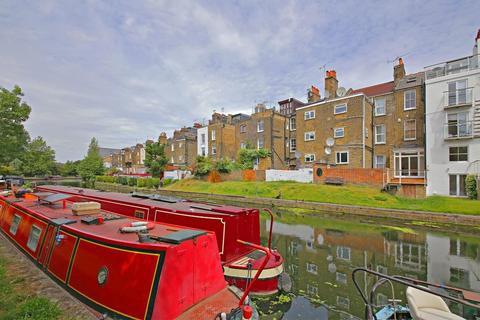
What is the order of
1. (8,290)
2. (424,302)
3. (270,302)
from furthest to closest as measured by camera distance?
(270,302), (8,290), (424,302)

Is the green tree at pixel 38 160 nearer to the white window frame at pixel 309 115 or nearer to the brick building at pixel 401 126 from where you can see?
the white window frame at pixel 309 115

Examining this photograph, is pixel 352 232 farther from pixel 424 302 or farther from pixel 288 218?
pixel 424 302

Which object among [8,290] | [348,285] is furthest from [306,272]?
[8,290]

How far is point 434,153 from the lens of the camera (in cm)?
1711

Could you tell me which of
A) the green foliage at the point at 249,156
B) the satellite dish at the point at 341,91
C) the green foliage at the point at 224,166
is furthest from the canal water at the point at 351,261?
the green foliage at the point at 249,156

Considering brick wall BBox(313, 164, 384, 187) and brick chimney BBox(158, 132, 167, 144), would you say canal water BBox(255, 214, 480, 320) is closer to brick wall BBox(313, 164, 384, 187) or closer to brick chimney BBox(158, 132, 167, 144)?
brick wall BBox(313, 164, 384, 187)

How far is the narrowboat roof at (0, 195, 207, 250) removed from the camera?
3511 mm

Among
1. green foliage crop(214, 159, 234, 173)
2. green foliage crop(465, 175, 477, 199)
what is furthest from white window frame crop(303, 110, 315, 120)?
green foliage crop(465, 175, 477, 199)

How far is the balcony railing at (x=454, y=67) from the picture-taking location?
1665cm

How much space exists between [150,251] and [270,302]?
11.5 feet

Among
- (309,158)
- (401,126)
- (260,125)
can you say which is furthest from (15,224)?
(260,125)

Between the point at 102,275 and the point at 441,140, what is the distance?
21195mm

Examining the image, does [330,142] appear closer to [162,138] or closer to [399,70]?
[399,70]

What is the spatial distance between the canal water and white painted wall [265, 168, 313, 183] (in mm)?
8341
